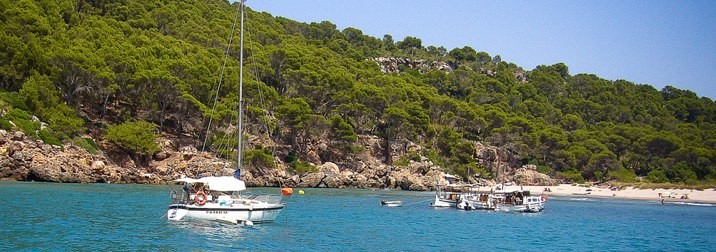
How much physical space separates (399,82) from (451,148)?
15.9 meters

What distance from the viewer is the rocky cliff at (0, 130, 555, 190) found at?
50.2m

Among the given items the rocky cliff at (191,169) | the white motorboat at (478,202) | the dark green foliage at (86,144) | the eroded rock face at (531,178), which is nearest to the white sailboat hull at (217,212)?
the rocky cliff at (191,169)

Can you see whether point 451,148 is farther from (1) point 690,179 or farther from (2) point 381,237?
(2) point 381,237

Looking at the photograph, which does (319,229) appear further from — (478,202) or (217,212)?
(478,202)

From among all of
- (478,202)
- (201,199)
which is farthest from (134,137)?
(201,199)

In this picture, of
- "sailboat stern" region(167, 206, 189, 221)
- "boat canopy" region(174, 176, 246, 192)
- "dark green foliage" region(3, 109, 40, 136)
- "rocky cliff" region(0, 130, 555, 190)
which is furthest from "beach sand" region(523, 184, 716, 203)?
"sailboat stern" region(167, 206, 189, 221)

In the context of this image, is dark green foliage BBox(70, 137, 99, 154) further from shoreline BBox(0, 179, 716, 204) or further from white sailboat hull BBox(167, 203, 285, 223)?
shoreline BBox(0, 179, 716, 204)

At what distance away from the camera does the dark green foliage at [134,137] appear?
58906mm

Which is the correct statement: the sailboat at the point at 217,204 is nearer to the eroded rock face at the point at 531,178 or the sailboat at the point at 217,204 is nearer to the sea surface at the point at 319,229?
the sea surface at the point at 319,229

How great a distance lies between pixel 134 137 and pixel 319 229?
34977mm

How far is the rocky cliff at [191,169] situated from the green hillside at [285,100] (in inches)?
64.6

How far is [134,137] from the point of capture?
193ft

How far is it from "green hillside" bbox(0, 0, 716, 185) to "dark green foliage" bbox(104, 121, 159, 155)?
0.14 m

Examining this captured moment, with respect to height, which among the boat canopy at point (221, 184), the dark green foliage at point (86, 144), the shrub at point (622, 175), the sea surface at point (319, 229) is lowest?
the sea surface at point (319, 229)
